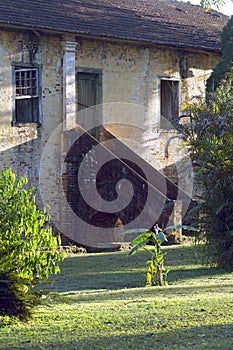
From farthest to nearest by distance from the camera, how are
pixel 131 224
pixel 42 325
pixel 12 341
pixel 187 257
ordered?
pixel 131 224 < pixel 187 257 < pixel 42 325 < pixel 12 341

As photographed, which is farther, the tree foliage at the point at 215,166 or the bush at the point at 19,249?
the tree foliage at the point at 215,166

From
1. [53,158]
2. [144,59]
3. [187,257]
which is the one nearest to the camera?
[187,257]

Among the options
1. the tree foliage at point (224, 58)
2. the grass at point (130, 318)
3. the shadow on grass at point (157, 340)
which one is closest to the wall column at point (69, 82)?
the tree foliage at point (224, 58)

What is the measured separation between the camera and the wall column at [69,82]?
20.9m

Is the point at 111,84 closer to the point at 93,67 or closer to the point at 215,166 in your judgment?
the point at 93,67

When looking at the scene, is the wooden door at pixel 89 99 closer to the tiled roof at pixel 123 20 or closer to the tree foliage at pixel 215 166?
the tiled roof at pixel 123 20

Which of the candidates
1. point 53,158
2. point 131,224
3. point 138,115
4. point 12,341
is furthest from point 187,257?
point 12,341

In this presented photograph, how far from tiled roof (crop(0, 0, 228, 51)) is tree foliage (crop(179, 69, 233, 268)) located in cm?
742

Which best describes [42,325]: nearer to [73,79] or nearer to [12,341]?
[12,341]

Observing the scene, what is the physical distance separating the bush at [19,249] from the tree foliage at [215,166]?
18.1 ft

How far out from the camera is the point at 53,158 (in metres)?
20.7

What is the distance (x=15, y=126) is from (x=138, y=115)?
4480mm

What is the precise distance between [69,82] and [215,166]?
8298mm

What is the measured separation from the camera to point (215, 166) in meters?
13.7
